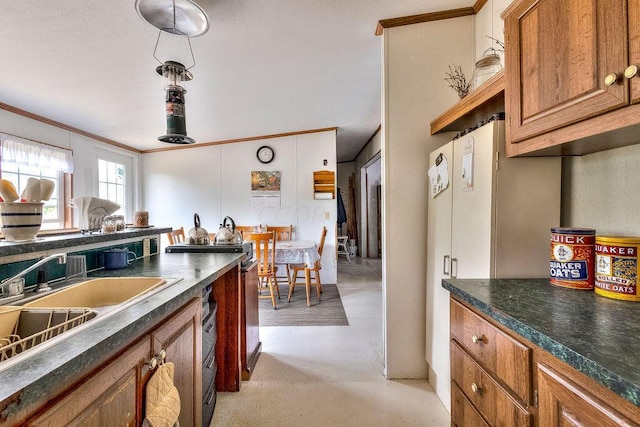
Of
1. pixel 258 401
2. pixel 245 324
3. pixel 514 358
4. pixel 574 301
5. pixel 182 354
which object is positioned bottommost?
pixel 258 401

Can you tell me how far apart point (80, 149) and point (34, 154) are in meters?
0.70

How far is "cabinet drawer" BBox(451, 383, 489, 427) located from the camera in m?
1.04

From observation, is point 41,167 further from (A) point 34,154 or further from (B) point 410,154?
(B) point 410,154

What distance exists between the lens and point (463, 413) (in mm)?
1135

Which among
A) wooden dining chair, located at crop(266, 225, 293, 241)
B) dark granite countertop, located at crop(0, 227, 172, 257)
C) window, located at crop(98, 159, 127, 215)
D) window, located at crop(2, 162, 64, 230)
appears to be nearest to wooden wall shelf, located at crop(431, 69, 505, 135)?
dark granite countertop, located at crop(0, 227, 172, 257)

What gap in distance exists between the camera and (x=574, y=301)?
3.24 feet

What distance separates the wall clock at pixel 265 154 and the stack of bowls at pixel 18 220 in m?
3.68

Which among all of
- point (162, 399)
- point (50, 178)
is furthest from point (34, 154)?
point (162, 399)

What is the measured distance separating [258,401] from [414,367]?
1.04 meters

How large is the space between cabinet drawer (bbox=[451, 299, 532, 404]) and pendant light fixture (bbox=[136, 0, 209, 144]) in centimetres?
181

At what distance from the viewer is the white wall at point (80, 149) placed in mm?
3082

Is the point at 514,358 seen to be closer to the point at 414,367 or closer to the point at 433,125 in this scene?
the point at 414,367

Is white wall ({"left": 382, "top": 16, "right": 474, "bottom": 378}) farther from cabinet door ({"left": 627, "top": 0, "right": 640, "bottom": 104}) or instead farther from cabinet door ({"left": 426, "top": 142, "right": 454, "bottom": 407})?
cabinet door ({"left": 627, "top": 0, "right": 640, "bottom": 104})

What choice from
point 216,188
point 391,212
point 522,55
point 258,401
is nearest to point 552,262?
point 522,55
